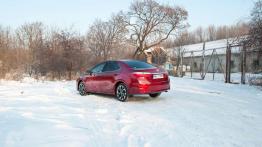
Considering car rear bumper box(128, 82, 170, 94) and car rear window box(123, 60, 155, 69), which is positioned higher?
car rear window box(123, 60, 155, 69)

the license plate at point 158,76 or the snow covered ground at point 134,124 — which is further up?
the license plate at point 158,76

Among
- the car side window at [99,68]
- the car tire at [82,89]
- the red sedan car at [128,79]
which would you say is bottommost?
the car tire at [82,89]

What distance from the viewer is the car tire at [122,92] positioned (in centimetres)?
900

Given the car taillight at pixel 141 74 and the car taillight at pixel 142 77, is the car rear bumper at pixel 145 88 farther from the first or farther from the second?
the car taillight at pixel 141 74

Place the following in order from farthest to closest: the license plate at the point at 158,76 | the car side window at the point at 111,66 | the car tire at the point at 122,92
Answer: the car side window at the point at 111,66
the car tire at the point at 122,92
the license plate at the point at 158,76

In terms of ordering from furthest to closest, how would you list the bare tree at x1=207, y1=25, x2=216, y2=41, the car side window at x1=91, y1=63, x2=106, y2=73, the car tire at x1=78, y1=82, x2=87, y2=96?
the bare tree at x1=207, y1=25, x2=216, y2=41, the car tire at x1=78, y1=82, x2=87, y2=96, the car side window at x1=91, y1=63, x2=106, y2=73

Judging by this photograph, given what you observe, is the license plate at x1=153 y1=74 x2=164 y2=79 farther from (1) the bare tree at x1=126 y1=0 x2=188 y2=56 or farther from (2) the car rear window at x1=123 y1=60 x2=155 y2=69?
(1) the bare tree at x1=126 y1=0 x2=188 y2=56

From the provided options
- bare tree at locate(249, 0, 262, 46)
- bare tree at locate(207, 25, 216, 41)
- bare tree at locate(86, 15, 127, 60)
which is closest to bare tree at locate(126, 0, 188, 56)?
bare tree at locate(86, 15, 127, 60)

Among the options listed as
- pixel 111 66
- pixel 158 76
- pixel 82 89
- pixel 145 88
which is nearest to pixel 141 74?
pixel 145 88

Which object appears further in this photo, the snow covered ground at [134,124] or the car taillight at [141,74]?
the car taillight at [141,74]

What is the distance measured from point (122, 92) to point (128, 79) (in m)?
0.60

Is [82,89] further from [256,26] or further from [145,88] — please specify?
[256,26]

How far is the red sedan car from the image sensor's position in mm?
8625

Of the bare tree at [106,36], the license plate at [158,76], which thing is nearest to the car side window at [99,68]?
the license plate at [158,76]
